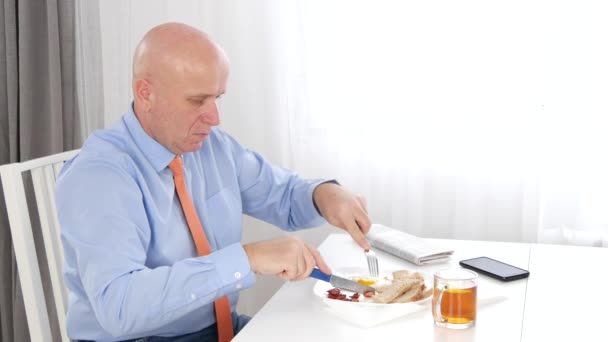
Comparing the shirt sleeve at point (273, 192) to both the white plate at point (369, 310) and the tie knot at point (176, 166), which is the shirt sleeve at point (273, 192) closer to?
the tie knot at point (176, 166)

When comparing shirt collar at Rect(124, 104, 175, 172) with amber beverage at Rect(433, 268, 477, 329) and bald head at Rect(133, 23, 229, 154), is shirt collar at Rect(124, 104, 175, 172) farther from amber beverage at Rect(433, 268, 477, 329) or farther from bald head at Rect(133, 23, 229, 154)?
amber beverage at Rect(433, 268, 477, 329)

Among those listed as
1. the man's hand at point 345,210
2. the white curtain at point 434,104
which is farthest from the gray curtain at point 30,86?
the man's hand at point 345,210

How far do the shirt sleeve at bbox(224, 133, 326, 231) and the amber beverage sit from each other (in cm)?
66

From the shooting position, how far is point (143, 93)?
1634 millimetres

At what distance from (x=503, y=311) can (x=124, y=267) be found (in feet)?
2.36

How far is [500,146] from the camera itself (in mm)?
2340

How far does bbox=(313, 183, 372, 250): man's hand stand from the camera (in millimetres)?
1785

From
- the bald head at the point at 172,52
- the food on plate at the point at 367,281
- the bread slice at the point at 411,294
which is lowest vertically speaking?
the food on plate at the point at 367,281

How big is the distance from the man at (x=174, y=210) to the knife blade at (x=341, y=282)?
0.02 metres

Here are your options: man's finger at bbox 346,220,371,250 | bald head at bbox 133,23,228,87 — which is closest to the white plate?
man's finger at bbox 346,220,371,250

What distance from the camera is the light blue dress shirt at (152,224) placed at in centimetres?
137


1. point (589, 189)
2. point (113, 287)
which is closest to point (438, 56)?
point (589, 189)

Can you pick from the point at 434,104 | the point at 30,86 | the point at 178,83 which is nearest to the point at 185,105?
the point at 178,83

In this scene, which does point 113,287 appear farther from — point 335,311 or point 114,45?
point 114,45
